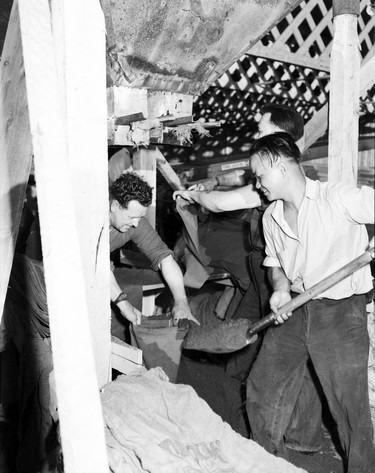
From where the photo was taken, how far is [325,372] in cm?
248

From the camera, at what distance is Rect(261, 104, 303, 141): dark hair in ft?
9.78

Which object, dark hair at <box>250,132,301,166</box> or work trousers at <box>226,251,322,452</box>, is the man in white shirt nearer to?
dark hair at <box>250,132,301,166</box>

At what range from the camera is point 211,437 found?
1989 millimetres

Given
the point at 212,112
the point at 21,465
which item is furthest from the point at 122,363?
the point at 212,112

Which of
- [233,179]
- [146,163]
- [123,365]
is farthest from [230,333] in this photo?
[146,163]

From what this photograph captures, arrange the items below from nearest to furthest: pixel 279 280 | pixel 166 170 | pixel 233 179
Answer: pixel 279 280 → pixel 233 179 → pixel 166 170

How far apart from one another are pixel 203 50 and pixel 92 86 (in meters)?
0.69

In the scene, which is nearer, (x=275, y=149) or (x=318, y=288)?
(x=318, y=288)

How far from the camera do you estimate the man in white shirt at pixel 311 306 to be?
7.68 feet

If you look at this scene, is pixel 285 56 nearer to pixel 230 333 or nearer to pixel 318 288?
pixel 230 333

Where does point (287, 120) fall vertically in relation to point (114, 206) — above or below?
above

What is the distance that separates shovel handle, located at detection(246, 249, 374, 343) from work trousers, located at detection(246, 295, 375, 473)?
0.12 metres

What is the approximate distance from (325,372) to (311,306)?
0.25 meters

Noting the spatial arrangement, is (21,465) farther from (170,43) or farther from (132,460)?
(170,43)
